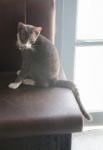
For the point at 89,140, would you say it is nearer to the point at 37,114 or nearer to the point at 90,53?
the point at 90,53

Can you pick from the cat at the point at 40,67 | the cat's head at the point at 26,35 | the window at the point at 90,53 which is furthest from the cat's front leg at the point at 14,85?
the window at the point at 90,53

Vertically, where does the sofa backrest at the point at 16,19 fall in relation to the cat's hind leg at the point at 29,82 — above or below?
above

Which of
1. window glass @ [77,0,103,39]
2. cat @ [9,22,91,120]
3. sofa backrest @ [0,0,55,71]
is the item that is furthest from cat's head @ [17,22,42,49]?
window glass @ [77,0,103,39]

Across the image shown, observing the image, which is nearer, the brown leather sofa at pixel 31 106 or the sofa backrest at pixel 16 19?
the brown leather sofa at pixel 31 106

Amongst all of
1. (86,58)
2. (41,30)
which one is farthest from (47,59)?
(86,58)

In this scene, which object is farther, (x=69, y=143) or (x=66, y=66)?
(x=66, y=66)

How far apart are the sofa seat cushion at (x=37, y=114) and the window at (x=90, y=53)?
23.4 inches

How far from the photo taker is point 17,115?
1.43 metres

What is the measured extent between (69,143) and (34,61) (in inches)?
16.1

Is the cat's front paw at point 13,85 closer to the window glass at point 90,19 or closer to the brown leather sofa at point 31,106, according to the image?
the brown leather sofa at point 31,106

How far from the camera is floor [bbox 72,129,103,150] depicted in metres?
2.01

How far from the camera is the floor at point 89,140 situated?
79.3 inches

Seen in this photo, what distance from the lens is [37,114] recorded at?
144cm

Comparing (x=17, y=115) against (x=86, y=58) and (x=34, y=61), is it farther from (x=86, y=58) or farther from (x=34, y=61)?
(x=86, y=58)
